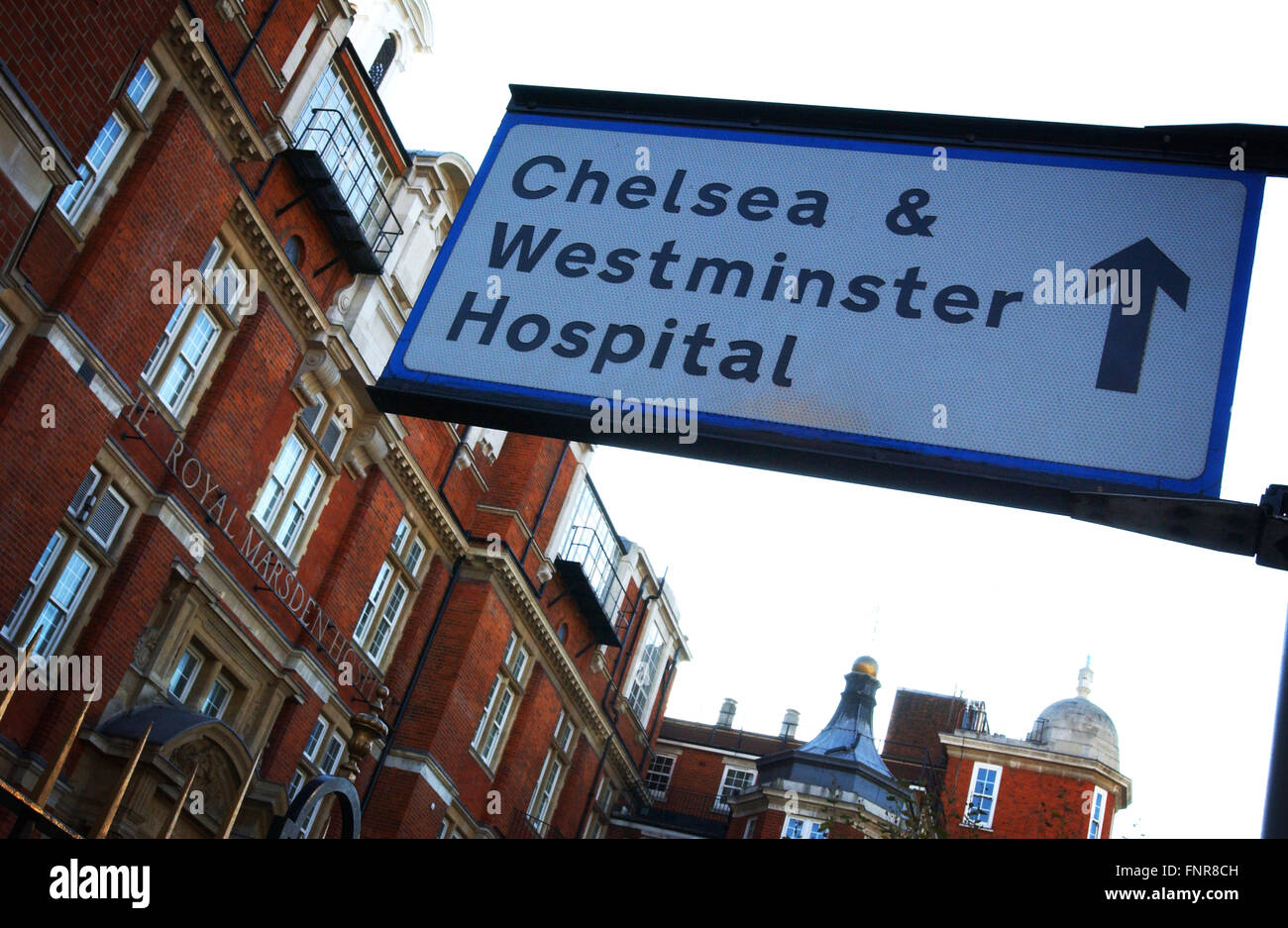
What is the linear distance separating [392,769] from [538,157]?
2823 centimetres

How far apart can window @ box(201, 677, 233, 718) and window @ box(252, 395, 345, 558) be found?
290 cm

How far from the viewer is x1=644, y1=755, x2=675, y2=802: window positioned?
186 feet

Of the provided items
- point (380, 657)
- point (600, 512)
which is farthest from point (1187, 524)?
point (600, 512)

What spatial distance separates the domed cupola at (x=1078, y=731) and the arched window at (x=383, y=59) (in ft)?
121

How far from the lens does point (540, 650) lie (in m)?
36.9

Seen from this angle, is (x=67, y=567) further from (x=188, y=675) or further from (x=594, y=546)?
(x=594, y=546)

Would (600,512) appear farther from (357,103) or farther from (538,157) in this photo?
(538,157)

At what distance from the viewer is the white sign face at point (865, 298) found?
9.03 feet

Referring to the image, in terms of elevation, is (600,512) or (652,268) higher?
(600,512)

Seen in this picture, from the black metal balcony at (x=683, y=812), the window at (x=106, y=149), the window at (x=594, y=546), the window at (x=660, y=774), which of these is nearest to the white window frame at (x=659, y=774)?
the window at (x=660, y=774)

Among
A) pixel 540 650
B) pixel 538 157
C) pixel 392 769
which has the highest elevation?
pixel 540 650

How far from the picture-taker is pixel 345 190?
2502cm

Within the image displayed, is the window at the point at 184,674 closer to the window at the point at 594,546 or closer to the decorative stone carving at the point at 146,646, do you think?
the decorative stone carving at the point at 146,646

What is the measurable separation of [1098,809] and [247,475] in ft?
123
